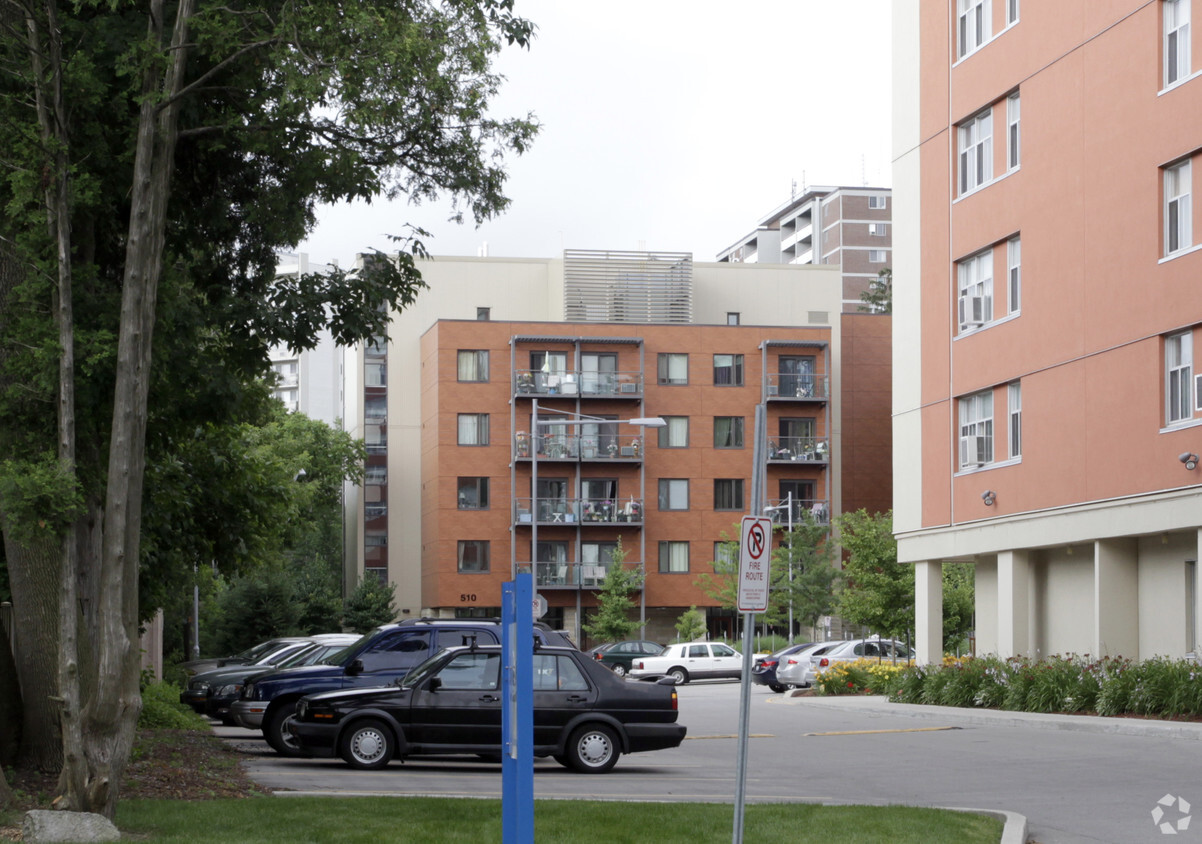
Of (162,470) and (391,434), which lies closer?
(162,470)

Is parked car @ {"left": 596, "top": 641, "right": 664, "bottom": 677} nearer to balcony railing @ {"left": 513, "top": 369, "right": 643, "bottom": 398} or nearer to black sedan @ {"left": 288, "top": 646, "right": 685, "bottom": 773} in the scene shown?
balcony railing @ {"left": 513, "top": 369, "right": 643, "bottom": 398}

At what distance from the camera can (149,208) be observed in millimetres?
12258

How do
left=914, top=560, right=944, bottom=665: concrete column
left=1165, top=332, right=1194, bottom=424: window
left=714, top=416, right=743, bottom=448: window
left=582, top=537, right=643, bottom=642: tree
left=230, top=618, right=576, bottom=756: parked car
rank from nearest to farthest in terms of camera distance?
left=230, top=618, right=576, bottom=756: parked car, left=1165, top=332, right=1194, bottom=424: window, left=914, top=560, right=944, bottom=665: concrete column, left=582, top=537, right=643, bottom=642: tree, left=714, top=416, right=743, bottom=448: window

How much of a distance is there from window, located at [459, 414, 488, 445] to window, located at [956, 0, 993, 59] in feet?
134

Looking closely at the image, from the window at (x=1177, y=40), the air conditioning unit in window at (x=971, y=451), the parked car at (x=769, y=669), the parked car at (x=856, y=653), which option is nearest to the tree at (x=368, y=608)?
the parked car at (x=769, y=669)

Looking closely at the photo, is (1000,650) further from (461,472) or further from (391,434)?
(391,434)

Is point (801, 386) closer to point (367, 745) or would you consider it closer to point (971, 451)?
point (971, 451)

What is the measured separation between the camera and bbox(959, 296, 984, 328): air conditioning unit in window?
115ft

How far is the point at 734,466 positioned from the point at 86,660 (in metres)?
62.0

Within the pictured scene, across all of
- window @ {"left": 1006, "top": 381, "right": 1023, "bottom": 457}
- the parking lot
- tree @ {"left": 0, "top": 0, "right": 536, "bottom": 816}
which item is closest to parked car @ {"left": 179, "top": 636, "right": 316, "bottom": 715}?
the parking lot

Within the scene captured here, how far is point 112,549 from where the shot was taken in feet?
38.2

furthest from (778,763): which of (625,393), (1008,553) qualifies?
(625,393)

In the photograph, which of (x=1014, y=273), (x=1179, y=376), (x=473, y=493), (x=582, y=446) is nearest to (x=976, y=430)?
(x=1014, y=273)

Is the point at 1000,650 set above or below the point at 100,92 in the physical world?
below
